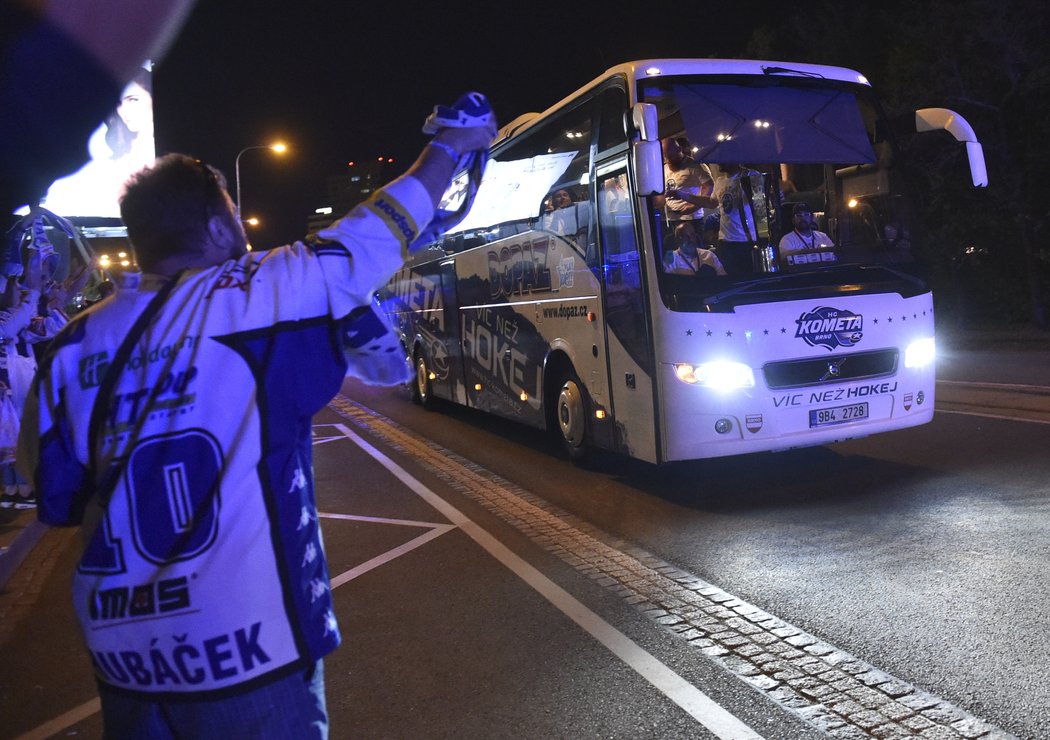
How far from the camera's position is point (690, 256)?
8.19m

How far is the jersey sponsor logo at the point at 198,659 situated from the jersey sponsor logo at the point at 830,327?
6.93 metres

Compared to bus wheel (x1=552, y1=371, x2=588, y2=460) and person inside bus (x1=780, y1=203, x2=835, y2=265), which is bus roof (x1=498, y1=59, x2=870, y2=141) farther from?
bus wheel (x1=552, y1=371, x2=588, y2=460)

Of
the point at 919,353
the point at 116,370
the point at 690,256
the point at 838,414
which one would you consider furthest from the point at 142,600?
the point at 919,353

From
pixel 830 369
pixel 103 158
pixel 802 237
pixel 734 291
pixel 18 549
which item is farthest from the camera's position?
pixel 103 158

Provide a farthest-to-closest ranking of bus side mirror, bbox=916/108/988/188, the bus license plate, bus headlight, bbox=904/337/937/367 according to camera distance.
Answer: bus side mirror, bbox=916/108/988/188 < bus headlight, bbox=904/337/937/367 < the bus license plate

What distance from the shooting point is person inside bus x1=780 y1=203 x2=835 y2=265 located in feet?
27.8

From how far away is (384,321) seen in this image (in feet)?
6.57

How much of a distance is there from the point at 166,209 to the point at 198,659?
0.87m

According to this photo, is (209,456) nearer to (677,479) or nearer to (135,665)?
(135,665)

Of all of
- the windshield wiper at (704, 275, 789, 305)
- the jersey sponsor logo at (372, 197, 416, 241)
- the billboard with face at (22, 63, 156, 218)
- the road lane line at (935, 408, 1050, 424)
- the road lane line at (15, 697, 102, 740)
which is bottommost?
the road lane line at (935, 408, 1050, 424)

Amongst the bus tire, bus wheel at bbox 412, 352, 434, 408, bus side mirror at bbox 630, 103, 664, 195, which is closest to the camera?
bus side mirror at bbox 630, 103, 664, 195

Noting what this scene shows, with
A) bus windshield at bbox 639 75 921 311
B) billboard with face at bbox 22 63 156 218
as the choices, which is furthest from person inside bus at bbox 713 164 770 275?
billboard with face at bbox 22 63 156 218

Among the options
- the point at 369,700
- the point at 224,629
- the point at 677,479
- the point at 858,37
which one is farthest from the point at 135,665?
the point at 858,37

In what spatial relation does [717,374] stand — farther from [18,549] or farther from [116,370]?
[116,370]
